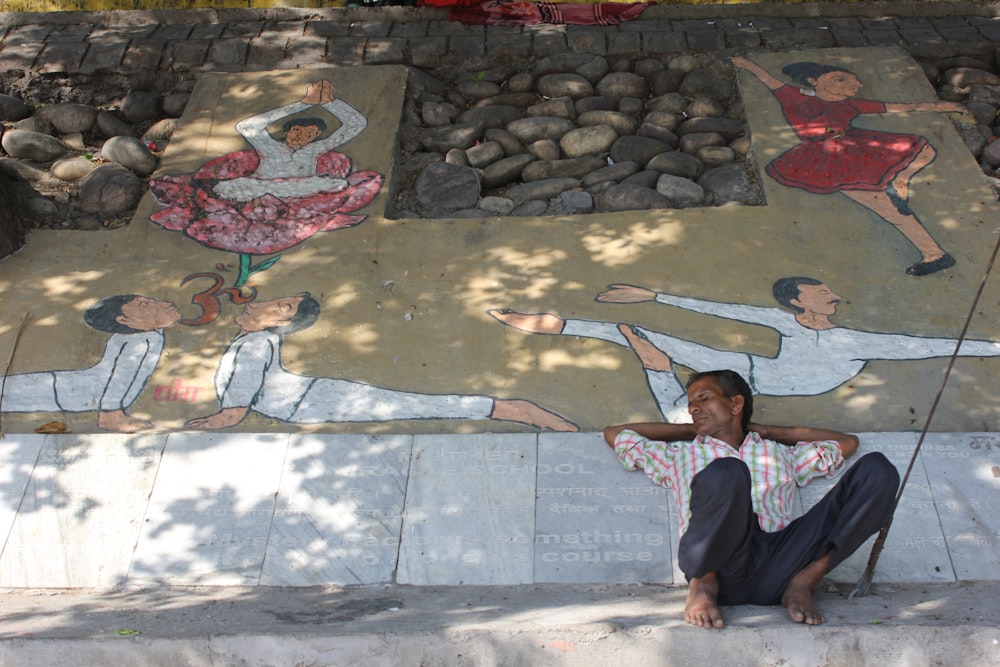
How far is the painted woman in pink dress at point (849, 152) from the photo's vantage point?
260 inches

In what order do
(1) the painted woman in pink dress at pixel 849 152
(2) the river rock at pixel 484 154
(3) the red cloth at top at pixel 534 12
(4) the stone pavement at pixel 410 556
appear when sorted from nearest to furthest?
(4) the stone pavement at pixel 410 556 < (1) the painted woman in pink dress at pixel 849 152 < (2) the river rock at pixel 484 154 < (3) the red cloth at top at pixel 534 12

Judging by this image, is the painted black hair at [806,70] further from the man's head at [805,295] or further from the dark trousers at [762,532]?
the dark trousers at [762,532]

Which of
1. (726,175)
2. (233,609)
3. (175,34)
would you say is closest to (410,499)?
(233,609)

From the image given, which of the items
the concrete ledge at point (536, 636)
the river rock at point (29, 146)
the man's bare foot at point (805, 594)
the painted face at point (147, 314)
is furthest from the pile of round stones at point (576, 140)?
the concrete ledge at point (536, 636)

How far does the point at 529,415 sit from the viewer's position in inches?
212

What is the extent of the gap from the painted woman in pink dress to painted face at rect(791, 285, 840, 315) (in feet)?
1.93

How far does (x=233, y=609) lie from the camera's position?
4316mm

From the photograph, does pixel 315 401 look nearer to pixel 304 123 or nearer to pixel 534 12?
pixel 304 123

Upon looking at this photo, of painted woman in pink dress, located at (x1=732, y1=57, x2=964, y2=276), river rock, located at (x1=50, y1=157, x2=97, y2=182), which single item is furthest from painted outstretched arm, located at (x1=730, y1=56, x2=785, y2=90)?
river rock, located at (x1=50, y1=157, x2=97, y2=182)

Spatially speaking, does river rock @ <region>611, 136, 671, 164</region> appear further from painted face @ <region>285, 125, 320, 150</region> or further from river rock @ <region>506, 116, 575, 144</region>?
painted face @ <region>285, 125, 320, 150</region>

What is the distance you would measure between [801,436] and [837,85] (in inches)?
157

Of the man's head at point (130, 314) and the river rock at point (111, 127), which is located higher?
the river rock at point (111, 127)

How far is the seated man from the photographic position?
3871 millimetres

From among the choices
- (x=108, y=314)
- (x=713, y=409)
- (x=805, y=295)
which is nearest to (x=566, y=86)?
(x=805, y=295)
